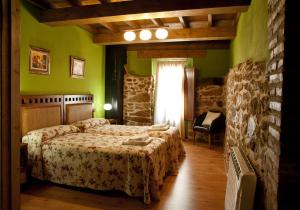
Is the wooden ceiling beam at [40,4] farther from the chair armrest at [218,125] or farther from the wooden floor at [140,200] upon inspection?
the chair armrest at [218,125]

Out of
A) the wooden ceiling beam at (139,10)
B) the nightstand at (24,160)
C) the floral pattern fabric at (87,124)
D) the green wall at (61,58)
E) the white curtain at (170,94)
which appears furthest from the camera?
the white curtain at (170,94)

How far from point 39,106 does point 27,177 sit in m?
1.15

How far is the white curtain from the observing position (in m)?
6.21

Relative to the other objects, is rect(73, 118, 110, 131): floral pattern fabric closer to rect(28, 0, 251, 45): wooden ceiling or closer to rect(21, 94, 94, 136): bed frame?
rect(21, 94, 94, 136): bed frame

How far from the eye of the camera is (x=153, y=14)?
350cm

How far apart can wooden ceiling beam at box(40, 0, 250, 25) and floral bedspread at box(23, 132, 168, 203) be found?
6.21 feet

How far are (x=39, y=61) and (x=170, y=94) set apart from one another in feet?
11.2

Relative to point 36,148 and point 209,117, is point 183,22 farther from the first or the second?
point 36,148

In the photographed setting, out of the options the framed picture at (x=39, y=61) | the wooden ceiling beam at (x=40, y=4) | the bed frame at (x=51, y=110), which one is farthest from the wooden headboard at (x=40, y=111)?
the wooden ceiling beam at (x=40, y=4)

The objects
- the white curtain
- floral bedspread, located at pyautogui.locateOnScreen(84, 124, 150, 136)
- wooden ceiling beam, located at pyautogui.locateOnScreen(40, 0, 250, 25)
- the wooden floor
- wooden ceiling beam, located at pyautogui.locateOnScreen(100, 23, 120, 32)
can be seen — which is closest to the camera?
the wooden floor

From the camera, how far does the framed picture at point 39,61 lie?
374 cm

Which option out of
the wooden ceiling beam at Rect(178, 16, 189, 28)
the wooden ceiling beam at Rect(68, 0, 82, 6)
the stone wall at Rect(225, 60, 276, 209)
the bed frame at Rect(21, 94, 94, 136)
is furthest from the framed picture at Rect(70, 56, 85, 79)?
the stone wall at Rect(225, 60, 276, 209)

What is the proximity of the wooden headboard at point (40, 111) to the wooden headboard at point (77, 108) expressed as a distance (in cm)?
16

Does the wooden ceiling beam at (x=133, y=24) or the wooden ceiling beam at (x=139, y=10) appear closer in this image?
the wooden ceiling beam at (x=139, y=10)
